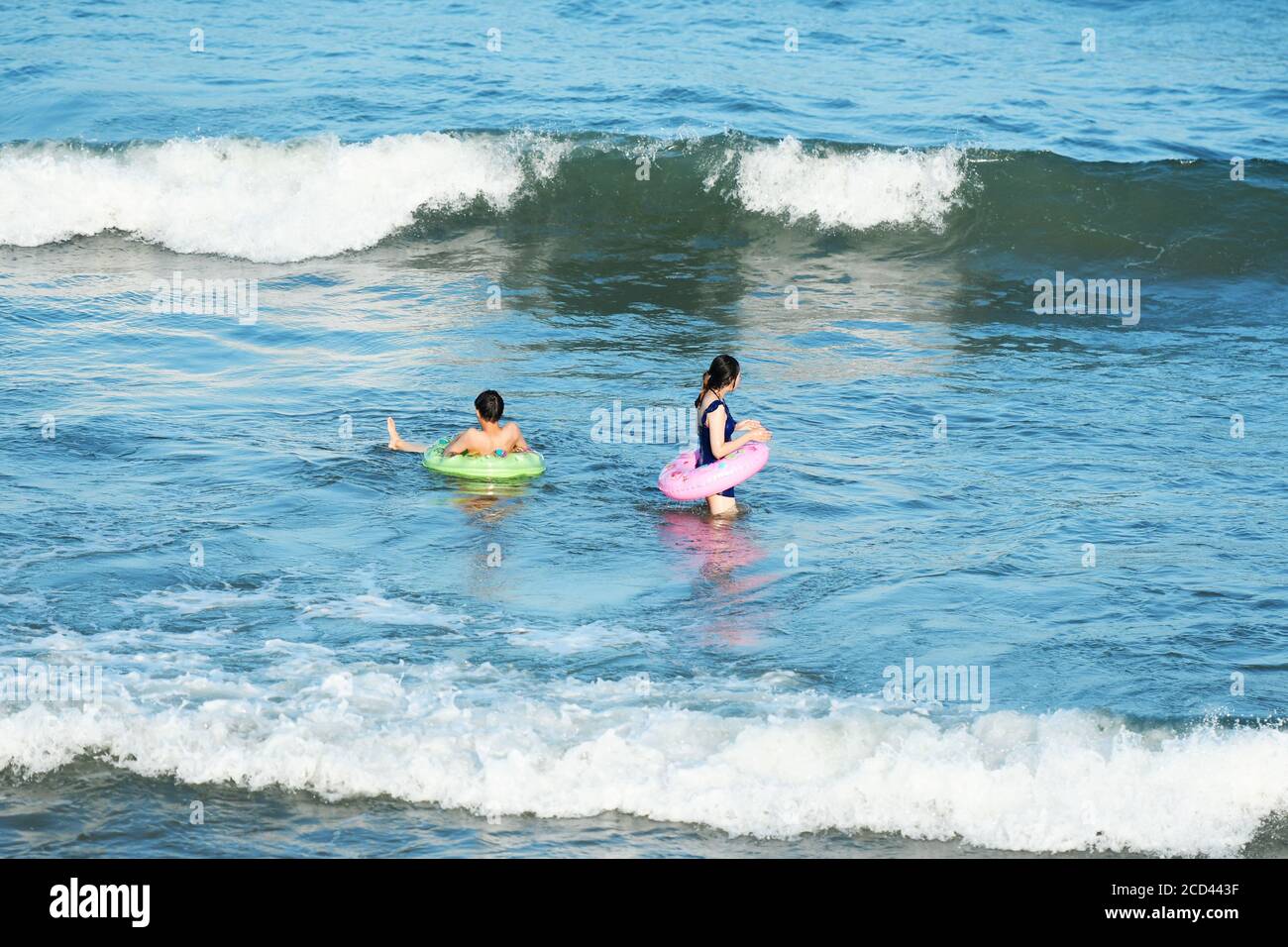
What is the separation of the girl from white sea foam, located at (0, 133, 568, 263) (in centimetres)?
971

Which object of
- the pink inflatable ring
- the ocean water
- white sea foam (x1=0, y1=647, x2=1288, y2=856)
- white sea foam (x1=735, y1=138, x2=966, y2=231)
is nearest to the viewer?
white sea foam (x1=0, y1=647, x2=1288, y2=856)

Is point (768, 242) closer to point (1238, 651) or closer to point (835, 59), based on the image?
point (835, 59)

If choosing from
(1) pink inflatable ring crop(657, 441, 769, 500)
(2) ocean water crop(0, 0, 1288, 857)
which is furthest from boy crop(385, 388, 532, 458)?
(1) pink inflatable ring crop(657, 441, 769, 500)

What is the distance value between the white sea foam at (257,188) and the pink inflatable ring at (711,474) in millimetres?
9782

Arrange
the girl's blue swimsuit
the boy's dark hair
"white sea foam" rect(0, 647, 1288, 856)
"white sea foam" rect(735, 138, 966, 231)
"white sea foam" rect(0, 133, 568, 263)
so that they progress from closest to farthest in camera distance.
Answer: "white sea foam" rect(0, 647, 1288, 856)
the girl's blue swimsuit
the boy's dark hair
"white sea foam" rect(0, 133, 568, 263)
"white sea foam" rect(735, 138, 966, 231)

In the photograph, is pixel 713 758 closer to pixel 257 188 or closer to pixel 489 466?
pixel 489 466

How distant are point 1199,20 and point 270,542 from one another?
23.8m

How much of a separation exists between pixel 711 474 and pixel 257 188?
40.9ft

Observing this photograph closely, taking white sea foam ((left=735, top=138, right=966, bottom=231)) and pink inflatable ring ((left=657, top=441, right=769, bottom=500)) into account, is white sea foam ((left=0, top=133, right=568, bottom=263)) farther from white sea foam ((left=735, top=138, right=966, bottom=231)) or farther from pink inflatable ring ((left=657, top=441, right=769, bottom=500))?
pink inflatable ring ((left=657, top=441, right=769, bottom=500))

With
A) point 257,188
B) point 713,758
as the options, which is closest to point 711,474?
point 713,758

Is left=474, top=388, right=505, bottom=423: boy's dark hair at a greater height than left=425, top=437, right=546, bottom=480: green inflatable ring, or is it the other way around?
left=474, top=388, right=505, bottom=423: boy's dark hair

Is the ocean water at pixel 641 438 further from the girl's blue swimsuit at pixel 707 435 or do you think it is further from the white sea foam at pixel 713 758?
the girl's blue swimsuit at pixel 707 435

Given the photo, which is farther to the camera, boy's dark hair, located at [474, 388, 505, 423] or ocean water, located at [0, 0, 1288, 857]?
boy's dark hair, located at [474, 388, 505, 423]

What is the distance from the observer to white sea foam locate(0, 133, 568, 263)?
19953mm
